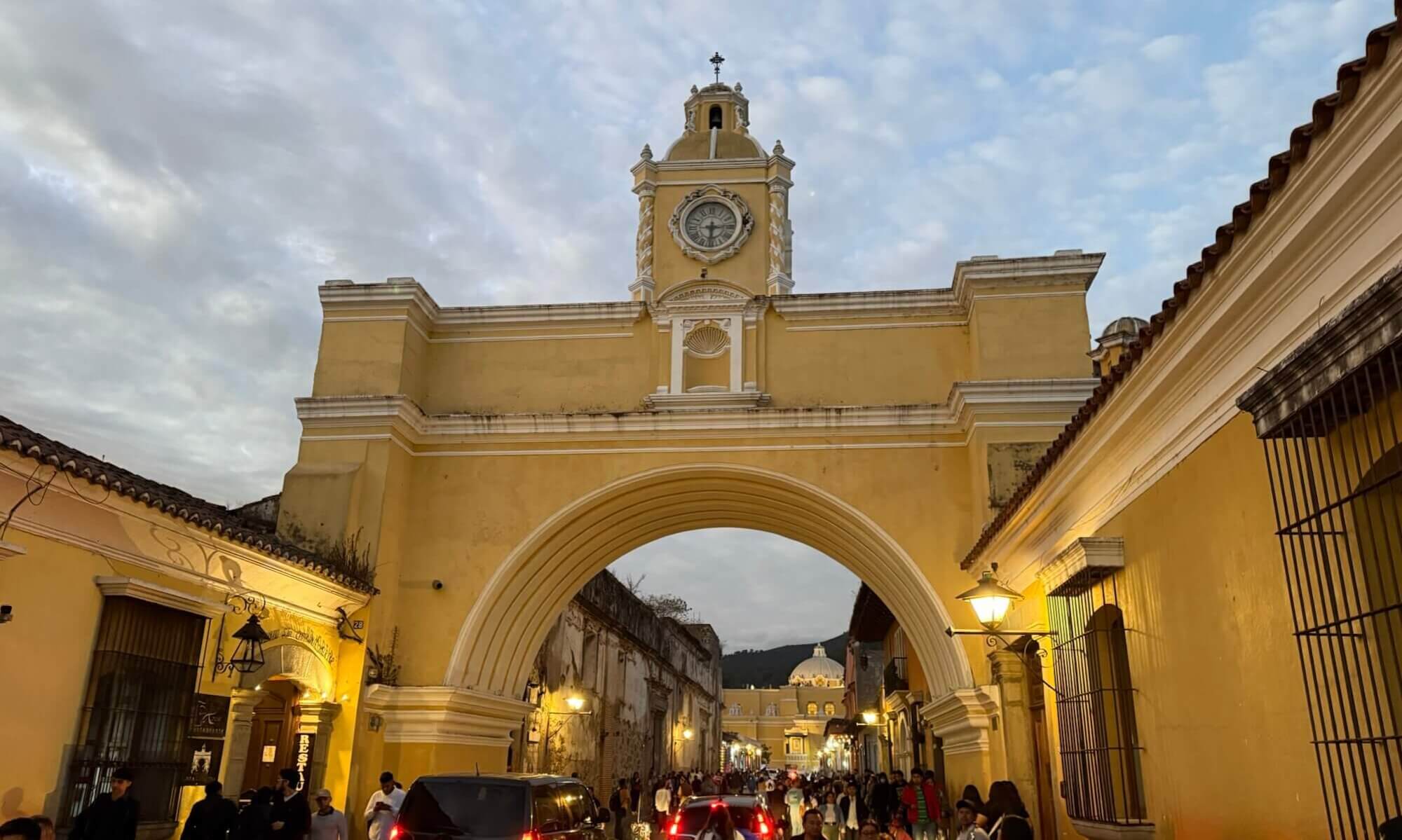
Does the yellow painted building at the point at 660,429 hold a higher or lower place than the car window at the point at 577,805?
higher

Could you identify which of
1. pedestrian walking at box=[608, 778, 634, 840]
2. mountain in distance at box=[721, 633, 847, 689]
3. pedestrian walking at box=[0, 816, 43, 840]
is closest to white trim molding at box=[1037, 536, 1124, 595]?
pedestrian walking at box=[0, 816, 43, 840]

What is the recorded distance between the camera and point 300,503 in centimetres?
1338

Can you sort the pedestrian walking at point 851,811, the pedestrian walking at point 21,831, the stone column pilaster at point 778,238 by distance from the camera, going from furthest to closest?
the pedestrian walking at point 851,811 → the stone column pilaster at point 778,238 → the pedestrian walking at point 21,831

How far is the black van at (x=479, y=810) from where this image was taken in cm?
774

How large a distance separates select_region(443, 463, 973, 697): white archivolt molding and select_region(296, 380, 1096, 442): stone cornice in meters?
0.64

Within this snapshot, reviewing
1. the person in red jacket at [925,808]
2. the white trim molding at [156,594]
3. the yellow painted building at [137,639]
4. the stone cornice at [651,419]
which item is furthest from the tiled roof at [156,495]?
the person in red jacket at [925,808]

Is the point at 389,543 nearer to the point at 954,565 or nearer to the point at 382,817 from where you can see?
the point at 382,817

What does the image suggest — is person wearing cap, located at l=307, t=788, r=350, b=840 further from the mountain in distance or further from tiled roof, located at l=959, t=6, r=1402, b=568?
the mountain in distance

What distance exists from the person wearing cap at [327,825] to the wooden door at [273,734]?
3.29 metres

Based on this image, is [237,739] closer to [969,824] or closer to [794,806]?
[969,824]

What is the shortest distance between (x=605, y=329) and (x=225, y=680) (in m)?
6.85

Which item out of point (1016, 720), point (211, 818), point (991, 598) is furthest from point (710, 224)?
point (211, 818)

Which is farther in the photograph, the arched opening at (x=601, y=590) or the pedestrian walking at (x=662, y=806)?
the pedestrian walking at (x=662, y=806)

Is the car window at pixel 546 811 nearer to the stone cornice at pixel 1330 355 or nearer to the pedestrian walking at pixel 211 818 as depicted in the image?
the pedestrian walking at pixel 211 818
